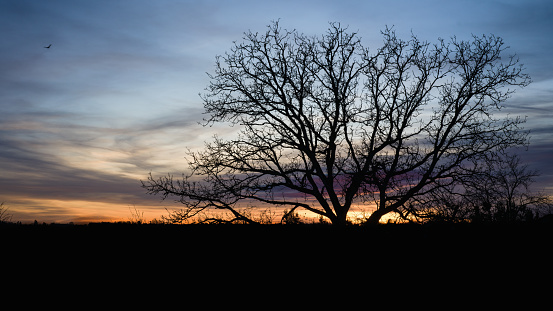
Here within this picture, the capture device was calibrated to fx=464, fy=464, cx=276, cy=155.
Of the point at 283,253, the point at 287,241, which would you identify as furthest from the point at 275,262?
the point at 287,241

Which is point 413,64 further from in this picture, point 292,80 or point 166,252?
point 166,252

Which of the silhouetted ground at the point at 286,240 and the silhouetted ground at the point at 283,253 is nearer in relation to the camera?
the silhouetted ground at the point at 283,253

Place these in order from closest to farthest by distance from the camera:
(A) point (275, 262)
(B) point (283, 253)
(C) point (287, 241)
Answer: (A) point (275, 262)
(B) point (283, 253)
(C) point (287, 241)

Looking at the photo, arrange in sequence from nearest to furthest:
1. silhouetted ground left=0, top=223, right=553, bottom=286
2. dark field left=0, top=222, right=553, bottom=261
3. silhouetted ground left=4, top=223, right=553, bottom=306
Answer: silhouetted ground left=4, top=223, right=553, bottom=306, silhouetted ground left=0, top=223, right=553, bottom=286, dark field left=0, top=222, right=553, bottom=261

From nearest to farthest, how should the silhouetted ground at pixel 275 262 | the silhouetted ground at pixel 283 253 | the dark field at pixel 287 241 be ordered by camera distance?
the silhouetted ground at pixel 275 262
the silhouetted ground at pixel 283 253
the dark field at pixel 287 241

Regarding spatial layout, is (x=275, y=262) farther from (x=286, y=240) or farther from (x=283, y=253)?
(x=286, y=240)

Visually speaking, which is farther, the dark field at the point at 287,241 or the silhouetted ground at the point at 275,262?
the dark field at the point at 287,241

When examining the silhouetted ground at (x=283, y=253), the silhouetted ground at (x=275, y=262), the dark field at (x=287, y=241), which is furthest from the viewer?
the dark field at (x=287, y=241)

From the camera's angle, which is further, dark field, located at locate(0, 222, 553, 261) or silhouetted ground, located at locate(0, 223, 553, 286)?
dark field, located at locate(0, 222, 553, 261)

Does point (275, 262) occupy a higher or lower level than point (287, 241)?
lower

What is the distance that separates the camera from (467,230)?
20.6 ft

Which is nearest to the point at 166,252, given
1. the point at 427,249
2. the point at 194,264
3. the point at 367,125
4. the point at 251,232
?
the point at 194,264

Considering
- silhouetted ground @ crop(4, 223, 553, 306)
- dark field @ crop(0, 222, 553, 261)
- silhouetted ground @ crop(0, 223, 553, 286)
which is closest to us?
silhouetted ground @ crop(4, 223, 553, 306)

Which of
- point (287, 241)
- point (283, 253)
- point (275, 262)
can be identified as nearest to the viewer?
point (275, 262)
